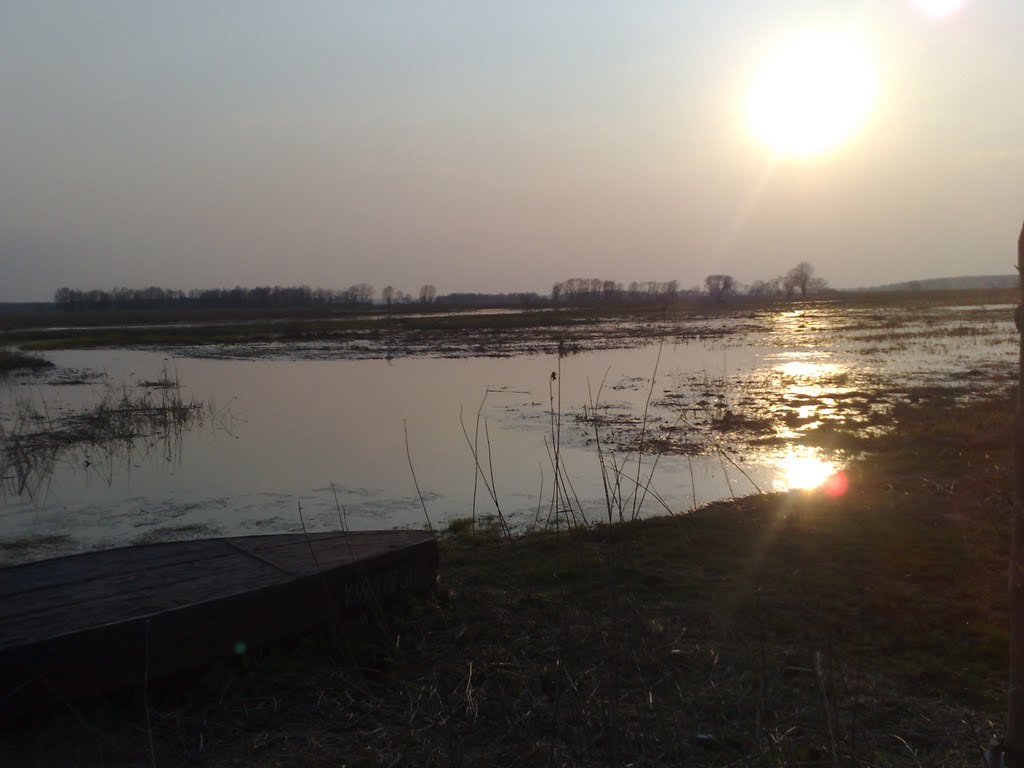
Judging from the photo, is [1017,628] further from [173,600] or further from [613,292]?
[613,292]

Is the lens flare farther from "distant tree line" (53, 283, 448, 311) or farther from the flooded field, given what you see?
"distant tree line" (53, 283, 448, 311)

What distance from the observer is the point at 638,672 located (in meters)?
4.19

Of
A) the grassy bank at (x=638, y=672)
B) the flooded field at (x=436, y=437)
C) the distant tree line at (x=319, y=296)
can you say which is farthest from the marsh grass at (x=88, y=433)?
the distant tree line at (x=319, y=296)

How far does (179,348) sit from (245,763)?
38.5 metres

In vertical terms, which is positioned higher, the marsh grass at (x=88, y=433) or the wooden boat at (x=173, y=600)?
the wooden boat at (x=173, y=600)

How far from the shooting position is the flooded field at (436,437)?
9.41 metres

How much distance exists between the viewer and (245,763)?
3449mm

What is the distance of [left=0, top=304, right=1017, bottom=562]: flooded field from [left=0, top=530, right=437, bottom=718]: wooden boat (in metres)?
1.04

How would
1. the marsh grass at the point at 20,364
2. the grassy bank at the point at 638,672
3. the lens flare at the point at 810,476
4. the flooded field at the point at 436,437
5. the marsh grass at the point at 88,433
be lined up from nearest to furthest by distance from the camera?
the grassy bank at the point at 638,672, the lens flare at the point at 810,476, the flooded field at the point at 436,437, the marsh grass at the point at 88,433, the marsh grass at the point at 20,364

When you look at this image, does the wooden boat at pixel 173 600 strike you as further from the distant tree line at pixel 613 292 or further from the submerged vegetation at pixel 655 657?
the distant tree line at pixel 613 292

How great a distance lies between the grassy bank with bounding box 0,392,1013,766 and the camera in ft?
11.3

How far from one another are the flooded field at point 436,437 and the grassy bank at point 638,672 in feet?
2.75

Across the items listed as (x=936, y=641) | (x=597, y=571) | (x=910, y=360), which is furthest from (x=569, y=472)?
(x=910, y=360)

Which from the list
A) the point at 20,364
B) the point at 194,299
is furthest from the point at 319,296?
the point at 20,364
